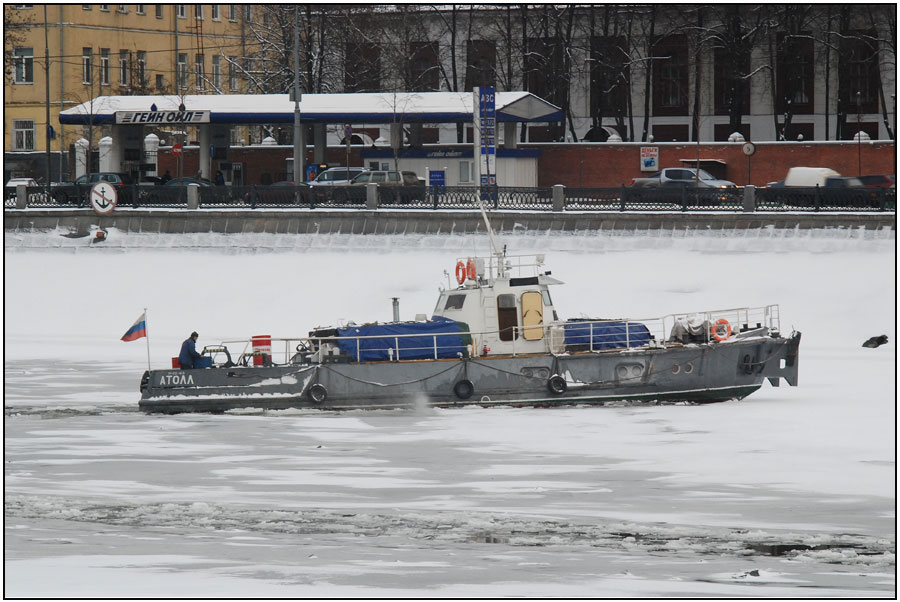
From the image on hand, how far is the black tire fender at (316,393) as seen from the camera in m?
22.8

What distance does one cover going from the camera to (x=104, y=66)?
2502 inches

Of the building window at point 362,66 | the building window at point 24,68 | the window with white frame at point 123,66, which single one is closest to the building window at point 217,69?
the window with white frame at point 123,66

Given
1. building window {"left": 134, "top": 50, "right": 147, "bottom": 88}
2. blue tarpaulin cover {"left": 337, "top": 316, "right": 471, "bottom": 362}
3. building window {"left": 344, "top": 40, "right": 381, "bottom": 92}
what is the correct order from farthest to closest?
building window {"left": 134, "top": 50, "right": 147, "bottom": 88} → building window {"left": 344, "top": 40, "right": 381, "bottom": 92} → blue tarpaulin cover {"left": 337, "top": 316, "right": 471, "bottom": 362}

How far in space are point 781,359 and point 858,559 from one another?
11447mm

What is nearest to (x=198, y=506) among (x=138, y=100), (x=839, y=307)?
(x=839, y=307)

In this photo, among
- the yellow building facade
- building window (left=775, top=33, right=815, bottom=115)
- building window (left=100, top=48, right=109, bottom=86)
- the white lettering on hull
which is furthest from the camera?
building window (left=100, top=48, right=109, bottom=86)

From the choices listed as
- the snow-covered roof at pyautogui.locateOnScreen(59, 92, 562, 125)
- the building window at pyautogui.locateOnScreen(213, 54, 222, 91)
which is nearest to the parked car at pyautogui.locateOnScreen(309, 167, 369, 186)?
the snow-covered roof at pyautogui.locateOnScreen(59, 92, 562, 125)

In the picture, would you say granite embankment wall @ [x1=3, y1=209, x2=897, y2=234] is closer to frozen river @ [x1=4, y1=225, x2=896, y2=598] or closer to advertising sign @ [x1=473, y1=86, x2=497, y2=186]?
advertising sign @ [x1=473, y1=86, x2=497, y2=186]

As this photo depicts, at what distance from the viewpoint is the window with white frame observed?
6378cm

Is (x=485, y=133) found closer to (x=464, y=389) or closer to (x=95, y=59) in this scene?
(x=464, y=389)

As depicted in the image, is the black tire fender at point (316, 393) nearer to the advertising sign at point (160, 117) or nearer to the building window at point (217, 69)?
the advertising sign at point (160, 117)

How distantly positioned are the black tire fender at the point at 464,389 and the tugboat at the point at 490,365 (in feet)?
0.06

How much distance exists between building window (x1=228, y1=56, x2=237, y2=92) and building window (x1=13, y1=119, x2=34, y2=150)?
31.8 feet

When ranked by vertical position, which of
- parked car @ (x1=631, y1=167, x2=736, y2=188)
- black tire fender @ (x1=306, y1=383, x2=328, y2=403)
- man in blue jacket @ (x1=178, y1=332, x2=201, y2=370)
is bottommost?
black tire fender @ (x1=306, y1=383, x2=328, y2=403)
